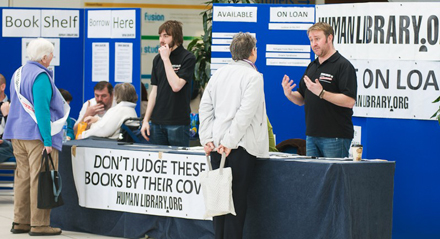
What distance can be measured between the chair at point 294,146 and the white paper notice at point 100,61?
2.89 metres

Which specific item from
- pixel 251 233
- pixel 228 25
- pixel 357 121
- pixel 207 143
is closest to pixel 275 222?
pixel 251 233

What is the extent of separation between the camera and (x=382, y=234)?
5117 mm

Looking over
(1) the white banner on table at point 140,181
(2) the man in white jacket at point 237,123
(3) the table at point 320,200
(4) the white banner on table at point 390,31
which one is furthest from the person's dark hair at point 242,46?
(4) the white banner on table at point 390,31

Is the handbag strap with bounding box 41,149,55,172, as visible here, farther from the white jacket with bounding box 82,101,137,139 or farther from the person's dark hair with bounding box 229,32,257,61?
the person's dark hair with bounding box 229,32,257,61

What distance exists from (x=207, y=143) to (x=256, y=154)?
1.05ft

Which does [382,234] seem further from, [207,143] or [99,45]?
[99,45]

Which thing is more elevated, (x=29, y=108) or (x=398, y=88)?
(x=398, y=88)

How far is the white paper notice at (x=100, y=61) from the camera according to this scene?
30.4 feet

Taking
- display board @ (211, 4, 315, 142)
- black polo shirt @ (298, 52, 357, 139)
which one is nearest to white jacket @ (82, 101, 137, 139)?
display board @ (211, 4, 315, 142)

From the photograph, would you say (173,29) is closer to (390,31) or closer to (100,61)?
(390,31)

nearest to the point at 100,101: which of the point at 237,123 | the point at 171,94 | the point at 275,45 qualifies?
the point at 275,45

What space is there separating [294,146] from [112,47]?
3017 millimetres

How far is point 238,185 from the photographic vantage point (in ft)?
16.3

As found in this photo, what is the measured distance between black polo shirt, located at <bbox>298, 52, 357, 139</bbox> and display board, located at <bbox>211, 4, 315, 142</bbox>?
2.28 m
